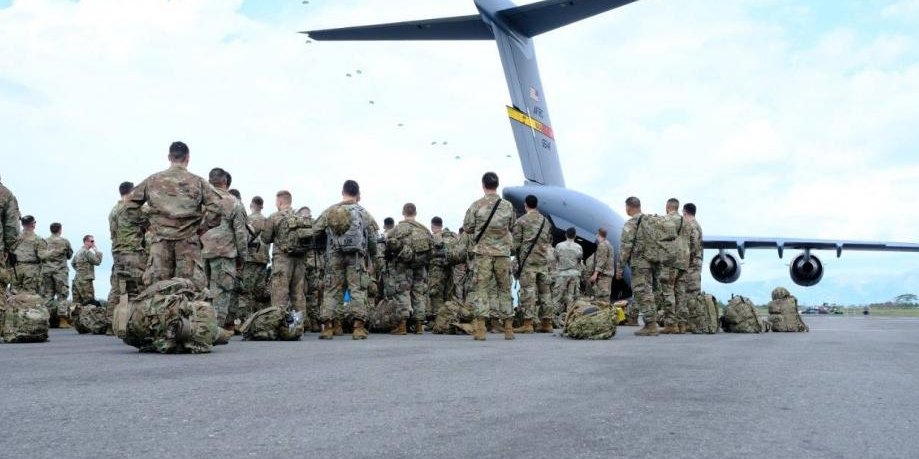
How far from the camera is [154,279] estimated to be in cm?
778

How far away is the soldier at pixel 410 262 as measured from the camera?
36.9 feet

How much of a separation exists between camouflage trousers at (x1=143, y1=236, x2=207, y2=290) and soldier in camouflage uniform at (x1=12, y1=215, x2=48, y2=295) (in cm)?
751

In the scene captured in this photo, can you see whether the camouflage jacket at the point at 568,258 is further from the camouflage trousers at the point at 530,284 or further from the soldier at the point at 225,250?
the soldier at the point at 225,250

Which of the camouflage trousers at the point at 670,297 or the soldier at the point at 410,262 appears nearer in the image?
the soldier at the point at 410,262

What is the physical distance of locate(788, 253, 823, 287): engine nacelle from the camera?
2483 cm

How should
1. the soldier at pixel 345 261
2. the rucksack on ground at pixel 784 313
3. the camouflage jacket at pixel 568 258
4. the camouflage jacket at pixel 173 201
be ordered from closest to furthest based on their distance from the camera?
1. the camouflage jacket at pixel 173 201
2. the soldier at pixel 345 261
3. the rucksack on ground at pixel 784 313
4. the camouflage jacket at pixel 568 258

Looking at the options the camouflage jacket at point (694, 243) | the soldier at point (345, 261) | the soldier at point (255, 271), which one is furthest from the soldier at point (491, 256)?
the camouflage jacket at point (694, 243)

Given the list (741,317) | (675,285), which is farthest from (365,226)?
(741,317)

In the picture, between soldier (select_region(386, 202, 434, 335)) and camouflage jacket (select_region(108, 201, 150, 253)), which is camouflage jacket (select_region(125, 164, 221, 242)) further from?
soldier (select_region(386, 202, 434, 335))

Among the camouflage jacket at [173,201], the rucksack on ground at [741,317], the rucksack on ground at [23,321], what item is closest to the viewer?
the camouflage jacket at [173,201]

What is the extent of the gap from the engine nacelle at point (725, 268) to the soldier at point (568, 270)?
41.5ft

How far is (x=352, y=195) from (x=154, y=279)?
2.84m

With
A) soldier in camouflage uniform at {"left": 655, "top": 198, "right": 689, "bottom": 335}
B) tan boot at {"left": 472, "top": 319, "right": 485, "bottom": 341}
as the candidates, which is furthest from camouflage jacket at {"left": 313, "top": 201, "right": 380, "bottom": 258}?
soldier in camouflage uniform at {"left": 655, "top": 198, "right": 689, "bottom": 335}

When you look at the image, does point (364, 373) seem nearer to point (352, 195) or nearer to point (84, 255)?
point (352, 195)
